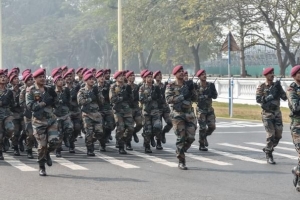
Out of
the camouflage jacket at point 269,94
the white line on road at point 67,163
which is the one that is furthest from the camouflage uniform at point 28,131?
the camouflage jacket at point 269,94

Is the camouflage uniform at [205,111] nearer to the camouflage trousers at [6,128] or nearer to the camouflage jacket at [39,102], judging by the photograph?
the camouflage trousers at [6,128]

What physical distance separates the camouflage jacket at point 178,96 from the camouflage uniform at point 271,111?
1349 mm

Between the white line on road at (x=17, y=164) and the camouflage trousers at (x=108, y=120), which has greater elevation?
the camouflage trousers at (x=108, y=120)

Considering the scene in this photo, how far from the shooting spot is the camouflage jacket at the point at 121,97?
15375mm

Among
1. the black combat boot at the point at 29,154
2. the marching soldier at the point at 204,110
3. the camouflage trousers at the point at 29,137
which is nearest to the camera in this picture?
the black combat boot at the point at 29,154

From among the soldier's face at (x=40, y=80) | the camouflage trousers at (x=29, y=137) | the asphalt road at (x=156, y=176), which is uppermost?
the soldier's face at (x=40, y=80)

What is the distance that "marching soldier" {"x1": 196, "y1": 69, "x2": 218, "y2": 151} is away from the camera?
51.9 feet

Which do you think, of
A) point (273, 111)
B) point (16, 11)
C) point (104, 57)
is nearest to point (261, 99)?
point (273, 111)

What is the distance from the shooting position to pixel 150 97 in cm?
1556

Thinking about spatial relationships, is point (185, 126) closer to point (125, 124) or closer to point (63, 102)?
point (125, 124)

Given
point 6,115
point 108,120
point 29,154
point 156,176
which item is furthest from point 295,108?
point 108,120

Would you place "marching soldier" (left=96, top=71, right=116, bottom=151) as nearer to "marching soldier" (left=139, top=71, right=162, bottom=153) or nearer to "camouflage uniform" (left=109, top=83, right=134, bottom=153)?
"camouflage uniform" (left=109, top=83, right=134, bottom=153)

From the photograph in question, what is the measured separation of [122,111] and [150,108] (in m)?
0.66

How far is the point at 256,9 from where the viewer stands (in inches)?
1652
